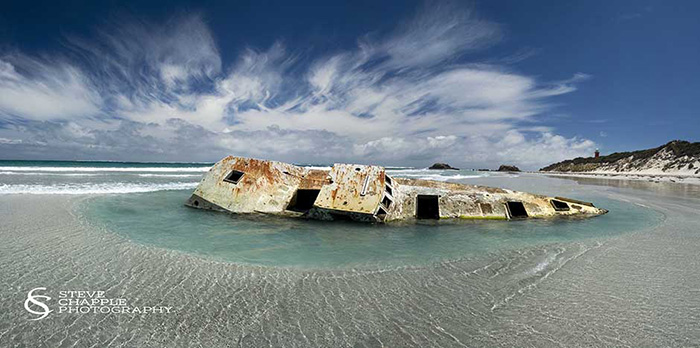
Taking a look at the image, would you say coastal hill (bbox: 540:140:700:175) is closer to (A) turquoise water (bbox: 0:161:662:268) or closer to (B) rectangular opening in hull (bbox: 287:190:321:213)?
(A) turquoise water (bbox: 0:161:662:268)

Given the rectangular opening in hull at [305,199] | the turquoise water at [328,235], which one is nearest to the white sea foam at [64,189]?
the turquoise water at [328,235]

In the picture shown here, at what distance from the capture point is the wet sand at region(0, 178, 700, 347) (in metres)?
2.19

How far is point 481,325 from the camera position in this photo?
2367mm

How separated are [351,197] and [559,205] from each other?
6.23 meters

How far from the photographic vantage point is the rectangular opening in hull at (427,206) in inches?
299

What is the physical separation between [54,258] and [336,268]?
348 cm

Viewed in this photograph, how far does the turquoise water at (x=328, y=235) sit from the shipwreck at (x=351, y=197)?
0.38m

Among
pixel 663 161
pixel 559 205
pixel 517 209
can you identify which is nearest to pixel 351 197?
pixel 517 209

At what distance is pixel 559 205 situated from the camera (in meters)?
8.57

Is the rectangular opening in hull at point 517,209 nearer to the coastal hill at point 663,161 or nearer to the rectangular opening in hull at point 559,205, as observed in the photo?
the rectangular opening in hull at point 559,205

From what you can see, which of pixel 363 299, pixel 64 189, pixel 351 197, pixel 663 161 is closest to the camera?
pixel 363 299

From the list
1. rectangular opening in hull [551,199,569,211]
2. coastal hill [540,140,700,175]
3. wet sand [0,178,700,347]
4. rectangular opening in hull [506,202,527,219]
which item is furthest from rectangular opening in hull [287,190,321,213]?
coastal hill [540,140,700,175]

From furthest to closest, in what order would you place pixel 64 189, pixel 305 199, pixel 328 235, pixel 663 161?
pixel 663 161 < pixel 64 189 < pixel 305 199 < pixel 328 235

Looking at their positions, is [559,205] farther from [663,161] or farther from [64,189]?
[663,161]
